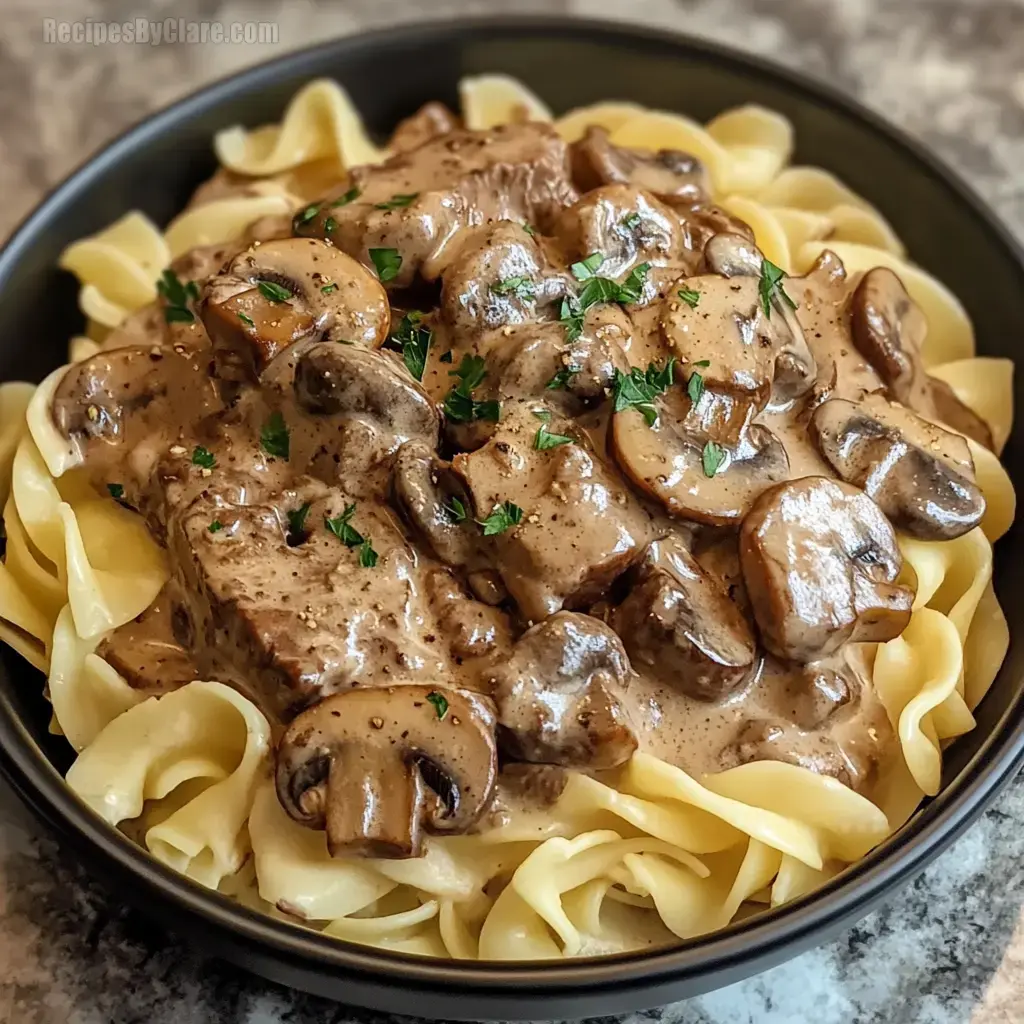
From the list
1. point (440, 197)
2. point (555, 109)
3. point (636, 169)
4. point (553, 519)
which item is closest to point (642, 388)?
point (553, 519)

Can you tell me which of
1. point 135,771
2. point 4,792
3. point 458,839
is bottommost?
point 4,792

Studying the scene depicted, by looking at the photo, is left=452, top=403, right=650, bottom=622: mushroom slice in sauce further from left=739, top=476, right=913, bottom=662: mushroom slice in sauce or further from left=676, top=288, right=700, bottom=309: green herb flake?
left=676, top=288, right=700, bottom=309: green herb flake

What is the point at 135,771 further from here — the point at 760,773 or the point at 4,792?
the point at 760,773

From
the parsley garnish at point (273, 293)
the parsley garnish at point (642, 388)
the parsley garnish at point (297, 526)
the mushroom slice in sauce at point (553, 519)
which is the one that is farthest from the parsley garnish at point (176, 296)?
the parsley garnish at point (642, 388)

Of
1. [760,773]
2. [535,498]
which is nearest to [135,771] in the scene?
[535,498]

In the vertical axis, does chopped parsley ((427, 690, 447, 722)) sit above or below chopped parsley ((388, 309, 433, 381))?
below

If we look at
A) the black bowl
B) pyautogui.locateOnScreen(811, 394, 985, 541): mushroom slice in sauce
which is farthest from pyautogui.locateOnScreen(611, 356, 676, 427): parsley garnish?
the black bowl
